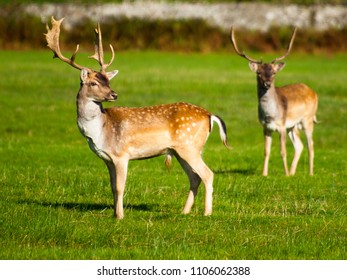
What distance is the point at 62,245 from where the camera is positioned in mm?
10047

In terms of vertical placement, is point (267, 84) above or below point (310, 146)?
above

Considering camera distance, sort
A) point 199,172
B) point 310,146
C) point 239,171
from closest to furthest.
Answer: point 199,172 → point 239,171 → point 310,146

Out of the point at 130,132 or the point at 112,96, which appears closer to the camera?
the point at 112,96

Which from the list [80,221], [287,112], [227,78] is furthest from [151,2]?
[80,221]

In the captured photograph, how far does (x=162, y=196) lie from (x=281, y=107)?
4.34 m

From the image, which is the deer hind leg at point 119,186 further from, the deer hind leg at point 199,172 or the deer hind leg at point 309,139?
the deer hind leg at point 309,139

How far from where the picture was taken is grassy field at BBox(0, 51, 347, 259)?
10016 mm

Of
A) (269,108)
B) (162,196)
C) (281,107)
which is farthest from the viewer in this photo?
(281,107)

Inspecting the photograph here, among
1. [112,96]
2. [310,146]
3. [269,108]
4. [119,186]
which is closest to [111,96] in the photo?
[112,96]

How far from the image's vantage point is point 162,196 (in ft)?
42.3

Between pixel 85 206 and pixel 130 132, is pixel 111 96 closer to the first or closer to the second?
pixel 130 132

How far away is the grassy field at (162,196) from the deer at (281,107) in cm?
37

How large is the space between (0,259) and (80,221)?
157cm

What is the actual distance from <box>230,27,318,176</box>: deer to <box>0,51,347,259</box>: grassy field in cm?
37
